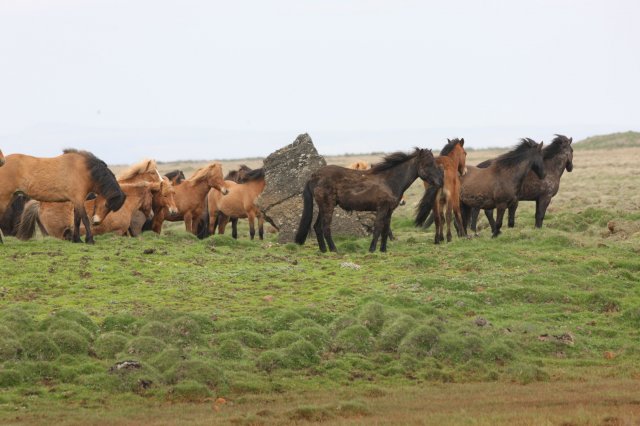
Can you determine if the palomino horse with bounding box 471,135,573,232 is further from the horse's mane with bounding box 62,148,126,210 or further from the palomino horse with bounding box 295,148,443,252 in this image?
the horse's mane with bounding box 62,148,126,210

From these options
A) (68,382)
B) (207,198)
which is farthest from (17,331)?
(207,198)

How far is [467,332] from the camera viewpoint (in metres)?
15.9

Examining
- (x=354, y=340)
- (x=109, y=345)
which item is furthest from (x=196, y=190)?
(x=109, y=345)

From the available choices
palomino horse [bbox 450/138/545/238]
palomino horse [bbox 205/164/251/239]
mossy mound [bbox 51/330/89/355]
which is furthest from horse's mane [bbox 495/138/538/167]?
mossy mound [bbox 51/330/89/355]

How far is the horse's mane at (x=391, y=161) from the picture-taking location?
23266mm

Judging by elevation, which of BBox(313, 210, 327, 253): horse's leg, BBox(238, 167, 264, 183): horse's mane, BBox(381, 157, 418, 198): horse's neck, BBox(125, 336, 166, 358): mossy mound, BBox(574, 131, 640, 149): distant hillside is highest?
BBox(381, 157, 418, 198): horse's neck

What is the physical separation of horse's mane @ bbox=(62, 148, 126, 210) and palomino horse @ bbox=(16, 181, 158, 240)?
1.41 metres

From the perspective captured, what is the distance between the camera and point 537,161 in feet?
87.5

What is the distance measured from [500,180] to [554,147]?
3.20 m

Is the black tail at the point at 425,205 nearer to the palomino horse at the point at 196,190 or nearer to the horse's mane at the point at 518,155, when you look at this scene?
the horse's mane at the point at 518,155

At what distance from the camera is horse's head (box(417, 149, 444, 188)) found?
2342cm

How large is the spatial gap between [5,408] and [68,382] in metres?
1.26

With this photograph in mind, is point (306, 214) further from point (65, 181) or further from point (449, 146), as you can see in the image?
point (65, 181)

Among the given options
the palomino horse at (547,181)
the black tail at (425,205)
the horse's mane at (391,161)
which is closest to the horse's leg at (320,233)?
the horse's mane at (391,161)
